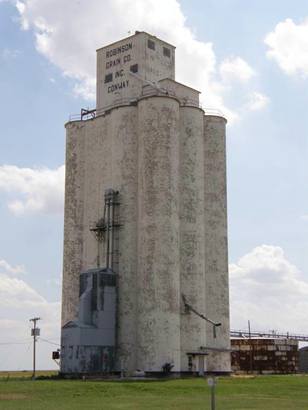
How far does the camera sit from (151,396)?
41812 mm

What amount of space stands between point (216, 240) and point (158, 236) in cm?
1061

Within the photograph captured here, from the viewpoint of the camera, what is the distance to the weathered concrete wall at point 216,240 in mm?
71562

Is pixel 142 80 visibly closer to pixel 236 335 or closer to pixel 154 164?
pixel 154 164

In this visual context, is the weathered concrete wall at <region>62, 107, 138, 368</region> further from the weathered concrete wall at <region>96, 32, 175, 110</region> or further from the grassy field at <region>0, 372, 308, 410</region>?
the grassy field at <region>0, 372, 308, 410</region>

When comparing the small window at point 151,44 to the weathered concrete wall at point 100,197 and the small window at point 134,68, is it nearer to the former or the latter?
the small window at point 134,68

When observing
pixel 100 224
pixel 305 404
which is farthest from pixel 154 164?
pixel 305 404

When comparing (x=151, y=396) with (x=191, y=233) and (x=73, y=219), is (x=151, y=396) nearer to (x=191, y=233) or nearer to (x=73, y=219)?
(x=191, y=233)

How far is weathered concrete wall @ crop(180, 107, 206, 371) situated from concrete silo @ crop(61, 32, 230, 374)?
0.34ft

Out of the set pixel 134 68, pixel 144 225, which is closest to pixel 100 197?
pixel 144 225

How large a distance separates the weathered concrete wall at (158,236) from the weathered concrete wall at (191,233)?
2389 mm

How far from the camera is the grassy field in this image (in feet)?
114

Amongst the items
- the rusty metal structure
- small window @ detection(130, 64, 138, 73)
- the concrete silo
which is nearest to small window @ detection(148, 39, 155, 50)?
the concrete silo

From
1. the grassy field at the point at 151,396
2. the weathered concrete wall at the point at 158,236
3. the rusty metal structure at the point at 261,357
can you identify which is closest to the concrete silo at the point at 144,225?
the weathered concrete wall at the point at 158,236

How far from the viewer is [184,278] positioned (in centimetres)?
6800
